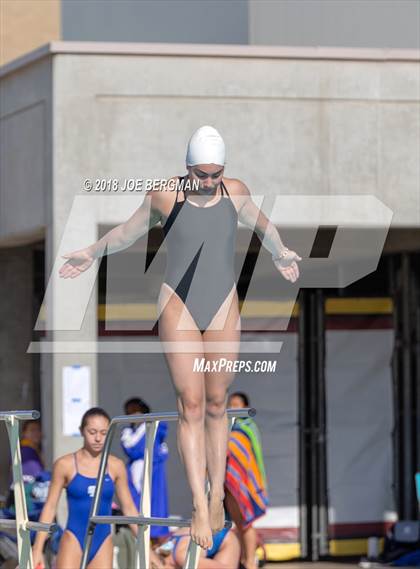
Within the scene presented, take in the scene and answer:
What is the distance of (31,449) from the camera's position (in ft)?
40.5

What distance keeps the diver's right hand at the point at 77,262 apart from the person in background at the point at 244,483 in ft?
23.0

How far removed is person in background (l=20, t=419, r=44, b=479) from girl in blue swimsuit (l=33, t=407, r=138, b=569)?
→ 273 cm

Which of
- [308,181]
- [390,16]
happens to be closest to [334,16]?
[390,16]

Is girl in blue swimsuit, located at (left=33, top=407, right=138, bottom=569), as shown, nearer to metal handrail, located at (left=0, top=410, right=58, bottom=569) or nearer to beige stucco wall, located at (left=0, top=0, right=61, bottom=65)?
metal handrail, located at (left=0, top=410, right=58, bottom=569)

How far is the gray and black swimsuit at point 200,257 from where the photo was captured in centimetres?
491

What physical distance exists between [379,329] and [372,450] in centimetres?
125

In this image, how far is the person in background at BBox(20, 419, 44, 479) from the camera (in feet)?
39.1

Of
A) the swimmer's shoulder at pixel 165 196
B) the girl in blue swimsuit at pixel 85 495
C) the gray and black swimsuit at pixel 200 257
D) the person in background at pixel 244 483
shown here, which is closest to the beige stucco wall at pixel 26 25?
the person in background at pixel 244 483

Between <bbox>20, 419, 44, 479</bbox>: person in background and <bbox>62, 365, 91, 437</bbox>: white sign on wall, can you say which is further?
<bbox>20, 419, 44, 479</bbox>: person in background

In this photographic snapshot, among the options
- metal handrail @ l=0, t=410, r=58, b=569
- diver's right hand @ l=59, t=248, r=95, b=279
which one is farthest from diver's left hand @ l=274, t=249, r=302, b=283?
metal handrail @ l=0, t=410, r=58, b=569

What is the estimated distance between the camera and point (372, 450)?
14.5 metres

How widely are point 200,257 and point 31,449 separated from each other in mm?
7737

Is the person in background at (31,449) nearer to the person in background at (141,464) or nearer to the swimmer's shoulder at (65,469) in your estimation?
the person in background at (141,464)

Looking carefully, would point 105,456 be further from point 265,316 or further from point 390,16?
point 265,316
